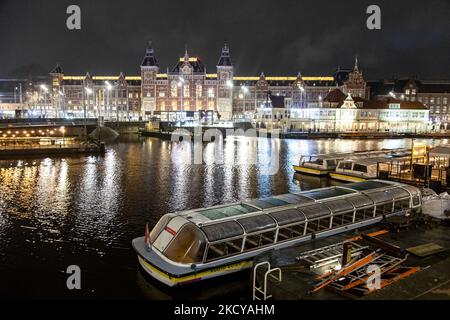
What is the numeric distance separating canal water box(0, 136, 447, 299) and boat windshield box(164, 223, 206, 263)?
147 centimetres

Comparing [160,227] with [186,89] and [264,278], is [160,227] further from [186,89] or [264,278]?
[186,89]

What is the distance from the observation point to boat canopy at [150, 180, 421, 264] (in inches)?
664

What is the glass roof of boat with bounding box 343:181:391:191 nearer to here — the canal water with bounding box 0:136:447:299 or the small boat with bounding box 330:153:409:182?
the canal water with bounding box 0:136:447:299

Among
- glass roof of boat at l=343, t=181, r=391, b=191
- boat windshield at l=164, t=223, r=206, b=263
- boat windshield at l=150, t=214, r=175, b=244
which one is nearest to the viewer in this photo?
boat windshield at l=164, t=223, r=206, b=263

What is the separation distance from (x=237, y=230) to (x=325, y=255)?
404cm

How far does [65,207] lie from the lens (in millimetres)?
29016

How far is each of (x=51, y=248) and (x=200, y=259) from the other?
9635 mm

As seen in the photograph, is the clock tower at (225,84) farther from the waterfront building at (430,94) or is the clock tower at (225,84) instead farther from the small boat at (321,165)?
the small boat at (321,165)

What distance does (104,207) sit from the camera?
2925 centimetres

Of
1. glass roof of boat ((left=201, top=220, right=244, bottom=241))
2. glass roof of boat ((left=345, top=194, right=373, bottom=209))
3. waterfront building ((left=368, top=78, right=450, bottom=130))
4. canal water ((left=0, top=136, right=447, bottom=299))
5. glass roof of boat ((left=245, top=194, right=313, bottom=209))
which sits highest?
waterfront building ((left=368, top=78, right=450, bottom=130))

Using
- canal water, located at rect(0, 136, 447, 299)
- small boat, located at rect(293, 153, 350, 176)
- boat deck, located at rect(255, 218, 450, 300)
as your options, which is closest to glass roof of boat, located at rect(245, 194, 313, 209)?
boat deck, located at rect(255, 218, 450, 300)

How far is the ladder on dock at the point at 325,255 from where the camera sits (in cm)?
1633

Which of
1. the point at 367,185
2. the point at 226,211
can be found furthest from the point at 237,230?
the point at 367,185
